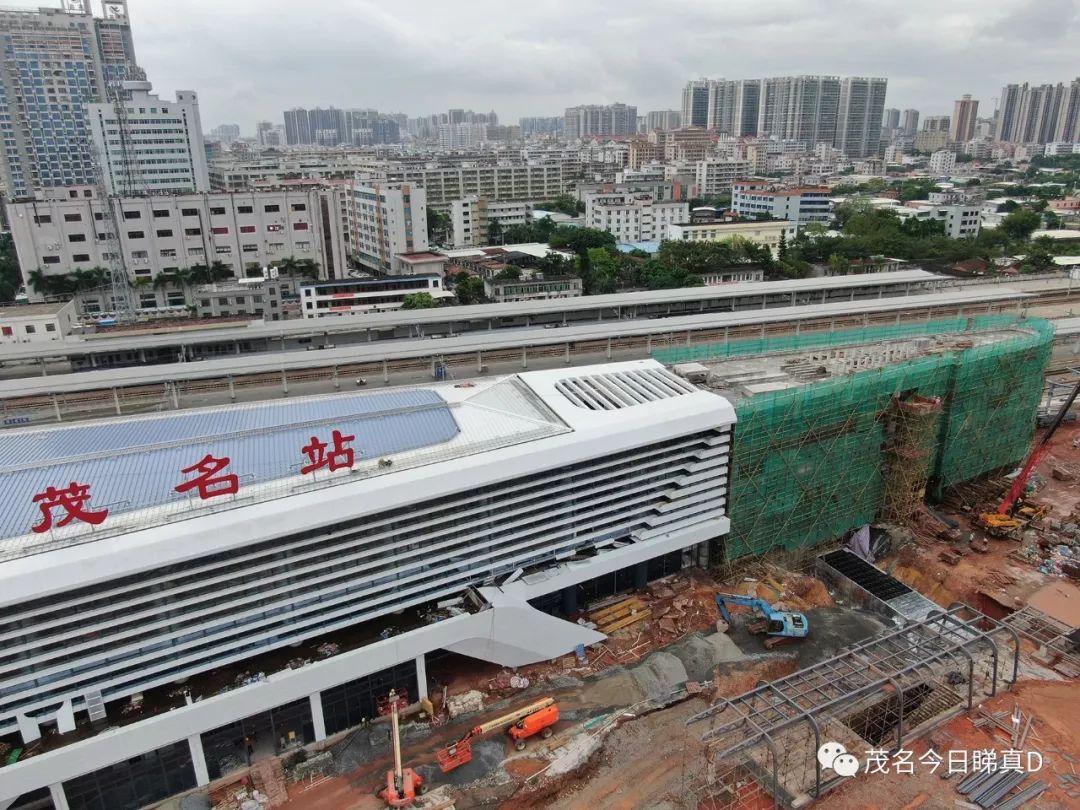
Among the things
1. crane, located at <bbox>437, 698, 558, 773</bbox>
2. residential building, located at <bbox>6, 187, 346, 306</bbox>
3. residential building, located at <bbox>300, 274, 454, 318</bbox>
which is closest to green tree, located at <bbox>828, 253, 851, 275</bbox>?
residential building, located at <bbox>300, 274, 454, 318</bbox>

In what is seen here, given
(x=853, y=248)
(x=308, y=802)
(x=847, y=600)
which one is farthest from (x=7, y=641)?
(x=853, y=248)

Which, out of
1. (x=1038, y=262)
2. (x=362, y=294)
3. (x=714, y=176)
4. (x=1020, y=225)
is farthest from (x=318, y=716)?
(x=714, y=176)

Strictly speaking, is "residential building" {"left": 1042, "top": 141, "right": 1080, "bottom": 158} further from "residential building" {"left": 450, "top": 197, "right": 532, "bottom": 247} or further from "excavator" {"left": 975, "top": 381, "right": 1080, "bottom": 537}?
"excavator" {"left": 975, "top": 381, "right": 1080, "bottom": 537}

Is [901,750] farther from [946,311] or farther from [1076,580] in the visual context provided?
[946,311]

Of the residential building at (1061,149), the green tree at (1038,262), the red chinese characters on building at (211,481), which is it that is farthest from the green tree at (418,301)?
the residential building at (1061,149)

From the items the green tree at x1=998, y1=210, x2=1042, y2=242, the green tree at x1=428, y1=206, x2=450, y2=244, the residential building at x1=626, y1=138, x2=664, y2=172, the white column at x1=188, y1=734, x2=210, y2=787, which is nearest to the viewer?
the white column at x1=188, y1=734, x2=210, y2=787

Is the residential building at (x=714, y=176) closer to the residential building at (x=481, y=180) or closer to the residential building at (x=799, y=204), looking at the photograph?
the residential building at (x=481, y=180)

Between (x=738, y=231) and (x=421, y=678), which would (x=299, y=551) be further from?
(x=738, y=231)
